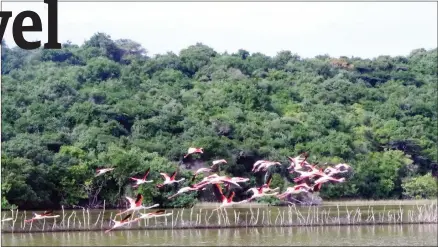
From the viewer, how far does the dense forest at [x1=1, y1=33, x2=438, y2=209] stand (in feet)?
108

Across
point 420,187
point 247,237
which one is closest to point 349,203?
point 420,187

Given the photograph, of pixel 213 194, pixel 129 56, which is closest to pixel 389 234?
pixel 213 194

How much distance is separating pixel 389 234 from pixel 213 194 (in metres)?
13.7

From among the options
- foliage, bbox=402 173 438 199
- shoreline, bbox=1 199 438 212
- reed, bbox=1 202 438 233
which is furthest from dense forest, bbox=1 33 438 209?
reed, bbox=1 202 438 233

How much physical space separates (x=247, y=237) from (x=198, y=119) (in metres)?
21.8

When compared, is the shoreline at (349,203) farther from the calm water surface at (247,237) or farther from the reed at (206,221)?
the calm water surface at (247,237)

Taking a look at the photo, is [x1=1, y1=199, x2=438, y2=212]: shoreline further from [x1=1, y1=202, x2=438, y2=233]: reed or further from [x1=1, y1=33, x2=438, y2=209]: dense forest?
[x1=1, y1=202, x2=438, y2=233]: reed

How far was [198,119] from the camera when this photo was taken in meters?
43.6

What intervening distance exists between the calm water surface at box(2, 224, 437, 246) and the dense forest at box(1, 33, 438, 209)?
7.39 meters

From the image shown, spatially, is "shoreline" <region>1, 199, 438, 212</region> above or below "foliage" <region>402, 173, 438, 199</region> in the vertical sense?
below

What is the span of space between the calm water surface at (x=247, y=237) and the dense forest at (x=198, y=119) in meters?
7.39

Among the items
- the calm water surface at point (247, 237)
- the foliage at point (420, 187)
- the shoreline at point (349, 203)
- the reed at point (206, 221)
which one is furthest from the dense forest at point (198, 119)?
the calm water surface at point (247, 237)

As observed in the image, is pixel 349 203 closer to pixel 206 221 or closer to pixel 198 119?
pixel 198 119

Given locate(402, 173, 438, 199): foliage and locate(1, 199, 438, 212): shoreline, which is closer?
locate(1, 199, 438, 212): shoreline
